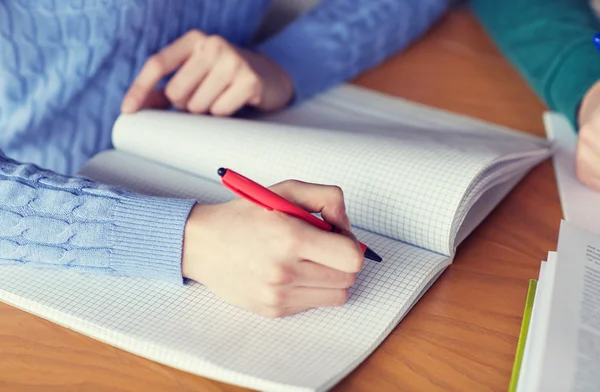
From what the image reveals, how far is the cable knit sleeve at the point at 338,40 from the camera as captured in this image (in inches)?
44.2

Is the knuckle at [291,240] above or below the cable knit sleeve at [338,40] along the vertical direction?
below

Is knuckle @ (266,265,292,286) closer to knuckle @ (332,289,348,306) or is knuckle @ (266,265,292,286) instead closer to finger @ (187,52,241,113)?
knuckle @ (332,289,348,306)

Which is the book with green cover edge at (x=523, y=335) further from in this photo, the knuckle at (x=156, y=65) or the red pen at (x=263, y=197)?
the knuckle at (x=156, y=65)

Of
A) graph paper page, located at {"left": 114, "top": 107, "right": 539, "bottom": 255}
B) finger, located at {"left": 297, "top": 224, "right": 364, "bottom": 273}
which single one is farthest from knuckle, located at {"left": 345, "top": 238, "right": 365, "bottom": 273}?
graph paper page, located at {"left": 114, "top": 107, "right": 539, "bottom": 255}

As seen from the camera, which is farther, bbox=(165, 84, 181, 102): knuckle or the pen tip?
bbox=(165, 84, 181, 102): knuckle

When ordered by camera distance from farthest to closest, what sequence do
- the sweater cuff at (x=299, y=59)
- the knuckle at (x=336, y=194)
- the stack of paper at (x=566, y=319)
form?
1. the sweater cuff at (x=299, y=59)
2. the knuckle at (x=336, y=194)
3. the stack of paper at (x=566, y=319)

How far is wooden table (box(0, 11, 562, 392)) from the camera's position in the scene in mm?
582

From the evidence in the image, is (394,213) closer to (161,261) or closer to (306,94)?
(161,261)

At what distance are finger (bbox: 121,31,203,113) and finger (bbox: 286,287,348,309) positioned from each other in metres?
0.43

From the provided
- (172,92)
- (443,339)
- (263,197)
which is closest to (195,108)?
(172,92)

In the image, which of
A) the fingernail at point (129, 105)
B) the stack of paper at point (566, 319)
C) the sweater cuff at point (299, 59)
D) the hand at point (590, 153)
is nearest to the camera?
the stack of paper at point (566, 319)

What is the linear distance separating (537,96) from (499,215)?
0.38m

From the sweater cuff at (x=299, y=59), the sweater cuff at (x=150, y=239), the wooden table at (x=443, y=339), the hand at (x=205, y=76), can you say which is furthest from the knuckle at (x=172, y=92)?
the wooden table at (x=443, y=339)

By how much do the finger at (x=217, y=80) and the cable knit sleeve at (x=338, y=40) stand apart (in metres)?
0.15
